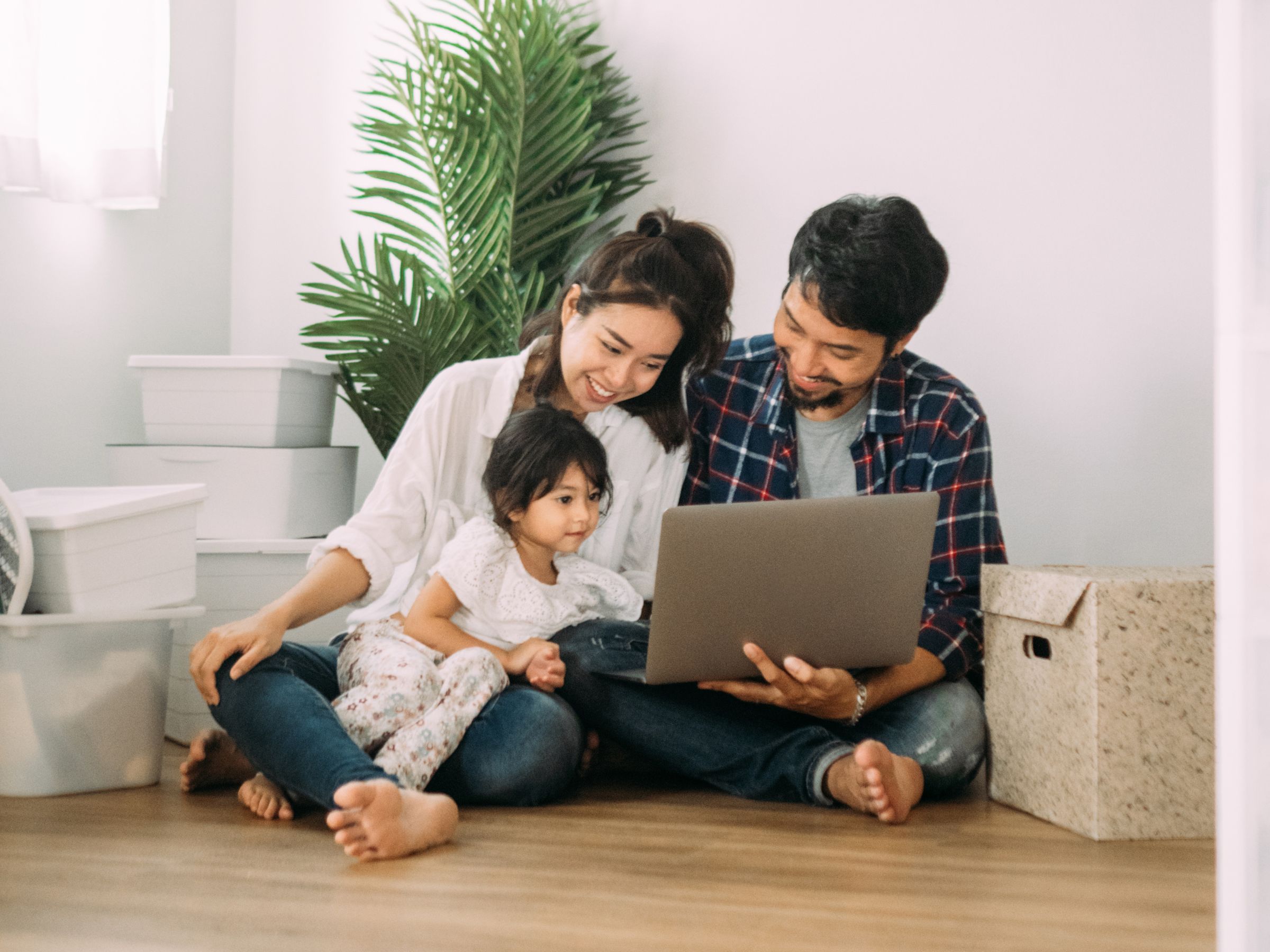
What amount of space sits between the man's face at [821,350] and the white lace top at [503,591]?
1.36 feet

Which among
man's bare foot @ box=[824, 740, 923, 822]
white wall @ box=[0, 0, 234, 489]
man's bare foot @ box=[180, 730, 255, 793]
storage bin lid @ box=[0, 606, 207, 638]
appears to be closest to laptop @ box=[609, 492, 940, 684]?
man's bare foot @ box=[824, 740, 923, 822]

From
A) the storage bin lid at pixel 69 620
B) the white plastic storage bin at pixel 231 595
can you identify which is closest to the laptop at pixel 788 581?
the storage bin lid at pixel 69 620

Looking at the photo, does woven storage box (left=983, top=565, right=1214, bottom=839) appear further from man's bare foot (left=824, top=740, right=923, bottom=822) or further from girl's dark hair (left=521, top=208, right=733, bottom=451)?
girl's dark hair (left=521, top=208, right=733, bottom=451)

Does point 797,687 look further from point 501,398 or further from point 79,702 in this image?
point 79,702

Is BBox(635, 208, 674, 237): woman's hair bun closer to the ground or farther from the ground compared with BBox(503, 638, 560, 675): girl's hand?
farther from the ground

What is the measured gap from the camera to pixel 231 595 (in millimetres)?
2127

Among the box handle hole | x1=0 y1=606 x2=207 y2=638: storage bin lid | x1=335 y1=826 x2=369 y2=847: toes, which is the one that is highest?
x1=0 y1=606 x2=207 y2=638: storage bin lid

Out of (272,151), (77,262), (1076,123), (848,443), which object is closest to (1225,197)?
(848,443)

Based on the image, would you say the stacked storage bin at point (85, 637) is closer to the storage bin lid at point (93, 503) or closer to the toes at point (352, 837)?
the storage bin lid at point (93, 503)

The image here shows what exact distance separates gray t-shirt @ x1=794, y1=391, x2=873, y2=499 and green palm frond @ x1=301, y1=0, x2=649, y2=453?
0.68 m

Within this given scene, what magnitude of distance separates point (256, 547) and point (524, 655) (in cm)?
71

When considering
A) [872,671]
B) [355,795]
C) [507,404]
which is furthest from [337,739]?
[872,671]

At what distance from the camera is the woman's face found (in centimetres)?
169

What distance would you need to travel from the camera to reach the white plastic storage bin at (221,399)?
225 centimetres
